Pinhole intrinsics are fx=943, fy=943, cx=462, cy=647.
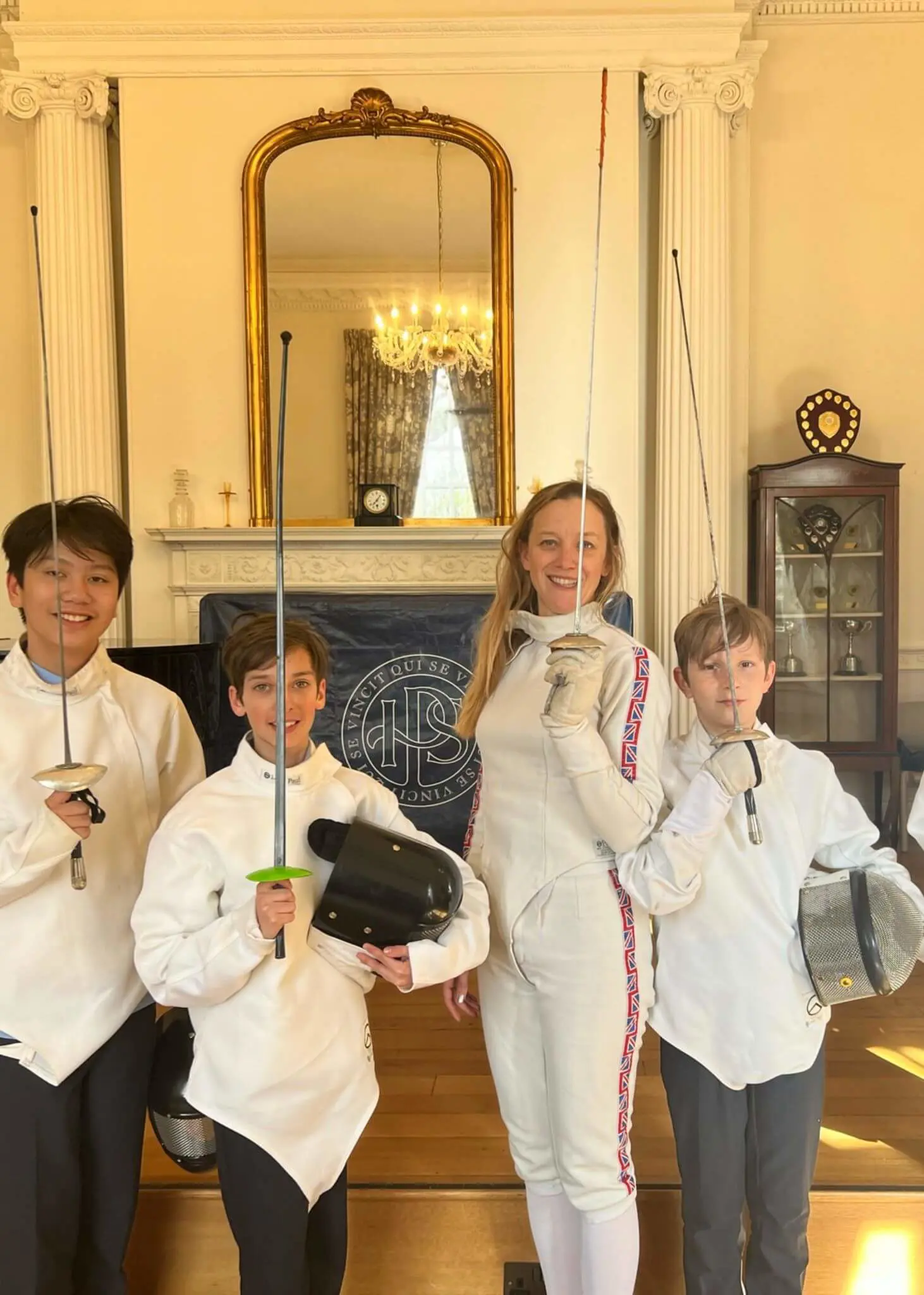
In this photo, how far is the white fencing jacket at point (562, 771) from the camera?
1.21 metres

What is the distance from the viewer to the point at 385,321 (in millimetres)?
3770

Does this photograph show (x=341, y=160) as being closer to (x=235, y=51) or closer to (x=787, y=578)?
(x=235, y=51)

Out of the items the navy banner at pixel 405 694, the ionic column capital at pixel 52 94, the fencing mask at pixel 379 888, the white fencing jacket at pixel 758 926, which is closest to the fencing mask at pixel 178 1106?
the fencing mask at pixel 379 888

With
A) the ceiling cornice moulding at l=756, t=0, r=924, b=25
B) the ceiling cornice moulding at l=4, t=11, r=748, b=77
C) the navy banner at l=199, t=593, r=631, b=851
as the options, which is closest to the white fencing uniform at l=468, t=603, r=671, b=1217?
the navy banner at l=199, t=593, r=631, b=851

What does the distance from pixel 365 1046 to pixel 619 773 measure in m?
0.52

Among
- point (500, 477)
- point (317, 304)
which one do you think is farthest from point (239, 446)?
point (500, 477)

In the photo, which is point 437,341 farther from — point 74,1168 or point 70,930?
point 74,1168

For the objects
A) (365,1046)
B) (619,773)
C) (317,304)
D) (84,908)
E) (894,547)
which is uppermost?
(317,304)

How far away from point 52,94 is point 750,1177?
416 centimetres

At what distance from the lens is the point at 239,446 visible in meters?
3.77

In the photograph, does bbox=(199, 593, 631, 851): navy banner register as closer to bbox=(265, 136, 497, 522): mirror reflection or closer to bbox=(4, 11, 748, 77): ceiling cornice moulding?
bbox=(265, 136, 497, 522): mirror reflection

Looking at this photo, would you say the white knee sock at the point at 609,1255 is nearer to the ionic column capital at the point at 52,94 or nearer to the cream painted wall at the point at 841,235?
the cream painted wall at the point at 841,235

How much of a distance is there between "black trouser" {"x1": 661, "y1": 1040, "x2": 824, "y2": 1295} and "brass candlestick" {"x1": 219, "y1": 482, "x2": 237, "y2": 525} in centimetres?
293

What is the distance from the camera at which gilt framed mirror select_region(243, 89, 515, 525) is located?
12.1 ft
